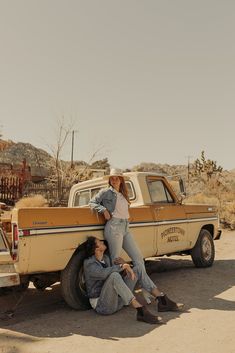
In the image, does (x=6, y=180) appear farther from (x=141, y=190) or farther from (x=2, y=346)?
(x=2, y=346)

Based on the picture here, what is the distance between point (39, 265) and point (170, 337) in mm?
1855

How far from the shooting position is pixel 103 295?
19.3 feet

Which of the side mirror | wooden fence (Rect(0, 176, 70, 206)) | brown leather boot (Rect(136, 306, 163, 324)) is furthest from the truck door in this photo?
wooden fence (Rect(0, 176, 70, 206))

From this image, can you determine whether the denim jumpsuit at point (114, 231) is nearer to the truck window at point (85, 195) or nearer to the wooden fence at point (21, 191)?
the truck window at point (85, 195)

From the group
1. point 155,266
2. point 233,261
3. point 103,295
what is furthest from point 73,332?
point 233,261

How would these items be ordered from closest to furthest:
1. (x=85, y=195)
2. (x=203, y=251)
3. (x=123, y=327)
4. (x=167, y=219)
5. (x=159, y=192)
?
(x=123, y=327), (x=167, y=219), (x=159, y=192), (x=85, y=195), (x=203, y=251)

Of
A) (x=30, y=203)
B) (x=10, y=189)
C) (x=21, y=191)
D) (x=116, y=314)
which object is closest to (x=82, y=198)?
(x=116, y=314)

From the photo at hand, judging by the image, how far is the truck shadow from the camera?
208 inches

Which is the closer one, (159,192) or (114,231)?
(114,231)

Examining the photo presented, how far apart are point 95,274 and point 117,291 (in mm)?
408

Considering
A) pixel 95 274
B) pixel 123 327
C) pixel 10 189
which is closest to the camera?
pixel 123 327

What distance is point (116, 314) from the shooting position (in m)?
5.95

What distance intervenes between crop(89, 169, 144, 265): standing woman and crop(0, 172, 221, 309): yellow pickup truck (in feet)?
0.57

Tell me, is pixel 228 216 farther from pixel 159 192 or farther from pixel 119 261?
pixel 119 261
